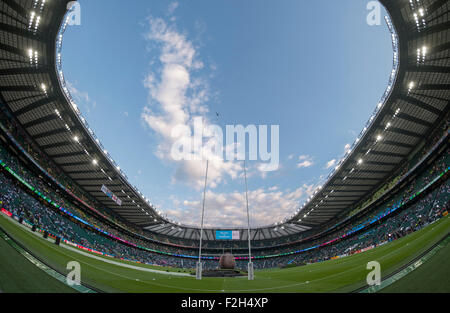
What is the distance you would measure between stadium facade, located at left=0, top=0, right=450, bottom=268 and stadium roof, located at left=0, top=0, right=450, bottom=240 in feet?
0.40

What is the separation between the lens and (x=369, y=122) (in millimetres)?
32250

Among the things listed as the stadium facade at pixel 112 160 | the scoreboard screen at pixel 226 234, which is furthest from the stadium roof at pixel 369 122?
the scoreboard screen at pixel 226 234

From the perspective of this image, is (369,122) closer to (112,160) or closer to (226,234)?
(112,160)

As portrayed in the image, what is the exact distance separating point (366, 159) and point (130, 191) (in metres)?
57.9

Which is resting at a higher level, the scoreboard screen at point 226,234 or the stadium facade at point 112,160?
the stadium facade at point 112,160

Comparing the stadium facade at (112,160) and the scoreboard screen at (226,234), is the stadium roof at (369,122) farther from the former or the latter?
the scoreboard screen at (226,234)

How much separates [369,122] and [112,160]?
166 feet

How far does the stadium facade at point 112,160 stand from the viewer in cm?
2062

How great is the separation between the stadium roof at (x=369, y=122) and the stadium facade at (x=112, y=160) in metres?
0.12

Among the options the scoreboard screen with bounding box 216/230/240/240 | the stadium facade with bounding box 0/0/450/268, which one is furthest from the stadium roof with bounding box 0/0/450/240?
the scoreboard screen with bounding box 216/230/240/240

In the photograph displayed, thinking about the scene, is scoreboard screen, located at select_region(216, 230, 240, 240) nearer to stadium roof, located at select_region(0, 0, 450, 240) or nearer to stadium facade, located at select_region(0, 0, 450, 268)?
stadium facade, located at select_region(0, 0, 450, 268)

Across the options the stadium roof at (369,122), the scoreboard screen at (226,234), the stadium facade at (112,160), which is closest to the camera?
the stadium roof at (369,122)

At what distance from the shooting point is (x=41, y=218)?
33594mm

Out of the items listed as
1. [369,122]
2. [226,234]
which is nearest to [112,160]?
[369,122]
